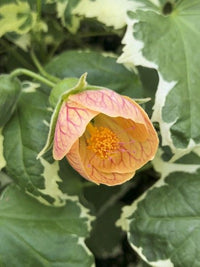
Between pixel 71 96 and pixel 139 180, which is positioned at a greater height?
pixel 71 96

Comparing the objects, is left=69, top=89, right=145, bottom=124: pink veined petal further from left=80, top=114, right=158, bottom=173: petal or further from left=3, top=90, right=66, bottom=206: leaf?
left=3, top=90, right=66, bottom=206: leaf

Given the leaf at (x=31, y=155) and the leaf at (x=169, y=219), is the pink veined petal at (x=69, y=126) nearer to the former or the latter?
the leaf at (x=31, y=155)

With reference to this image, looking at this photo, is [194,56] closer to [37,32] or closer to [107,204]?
[37,32]

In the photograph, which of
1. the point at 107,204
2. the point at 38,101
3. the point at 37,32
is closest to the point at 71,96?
the point at 38,101

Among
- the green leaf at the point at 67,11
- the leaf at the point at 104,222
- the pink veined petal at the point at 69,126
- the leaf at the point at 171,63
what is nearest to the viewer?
the pink veined petal at the point at 69,126

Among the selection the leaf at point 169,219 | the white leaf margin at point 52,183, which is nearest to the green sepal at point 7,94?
the white leaf margin at point 52,183
